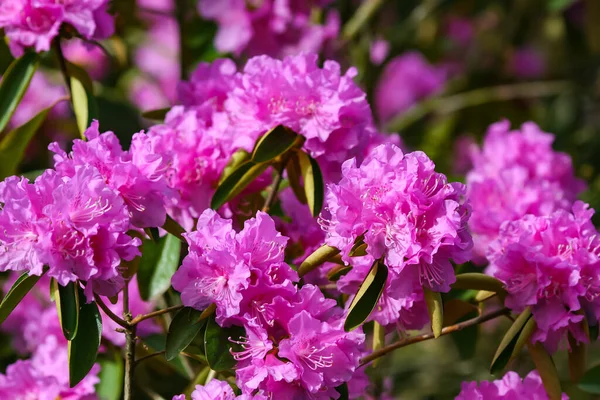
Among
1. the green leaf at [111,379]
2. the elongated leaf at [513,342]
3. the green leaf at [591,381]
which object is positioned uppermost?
the elongated leaf at [513,342]

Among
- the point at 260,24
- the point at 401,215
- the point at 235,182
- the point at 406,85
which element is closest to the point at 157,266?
the point at 235,182

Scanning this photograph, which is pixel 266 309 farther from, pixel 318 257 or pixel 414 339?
pixel 414 339

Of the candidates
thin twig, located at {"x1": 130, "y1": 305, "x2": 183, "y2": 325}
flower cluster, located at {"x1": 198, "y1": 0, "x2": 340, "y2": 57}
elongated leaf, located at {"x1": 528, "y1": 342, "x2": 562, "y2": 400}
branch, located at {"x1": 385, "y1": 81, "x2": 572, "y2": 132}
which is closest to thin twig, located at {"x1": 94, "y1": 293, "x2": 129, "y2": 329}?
thin twig, located at {"x1": 130, "y1": 305, "x2": 183, "y2": 325}

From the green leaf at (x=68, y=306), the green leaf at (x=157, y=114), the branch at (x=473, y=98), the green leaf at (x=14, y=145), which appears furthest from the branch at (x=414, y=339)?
the branch at (x=473, y=98)

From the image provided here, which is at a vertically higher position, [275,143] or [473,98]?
[275,143]

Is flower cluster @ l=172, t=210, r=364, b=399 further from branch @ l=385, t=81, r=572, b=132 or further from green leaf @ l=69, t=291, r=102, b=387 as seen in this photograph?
branch @ l=385, t=81, r=572, b=132

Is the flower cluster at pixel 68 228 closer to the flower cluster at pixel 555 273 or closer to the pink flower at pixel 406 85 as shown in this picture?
the flower cluster at pixel 555 273
